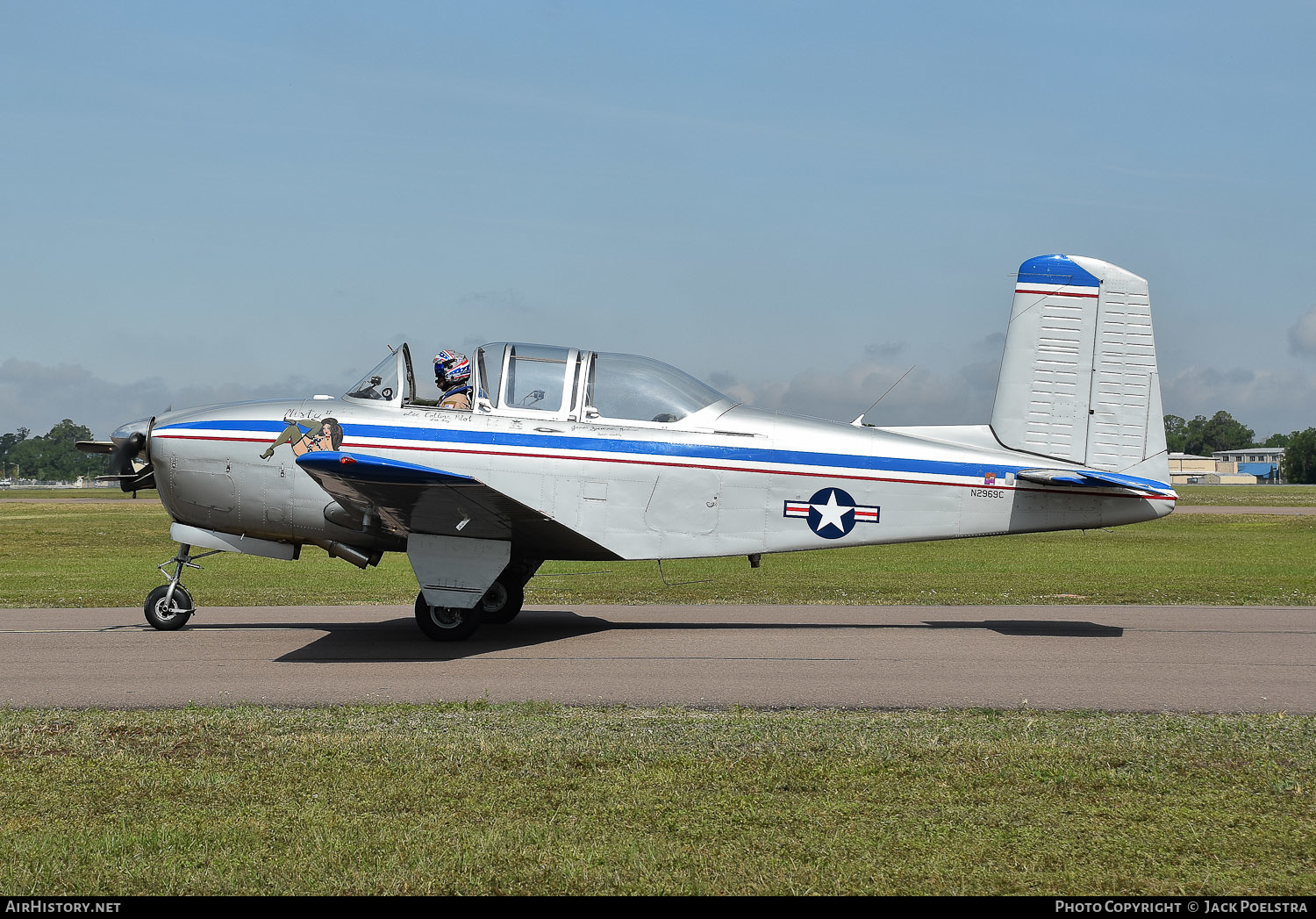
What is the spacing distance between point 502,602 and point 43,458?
648 feet

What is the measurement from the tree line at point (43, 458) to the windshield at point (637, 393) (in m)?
170

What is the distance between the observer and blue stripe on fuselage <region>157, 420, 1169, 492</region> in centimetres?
1040

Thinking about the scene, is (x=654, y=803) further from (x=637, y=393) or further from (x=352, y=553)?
(x=352, y=553)

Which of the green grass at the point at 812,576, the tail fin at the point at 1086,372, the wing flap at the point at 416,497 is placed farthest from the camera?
the green grass at the point at 812,576

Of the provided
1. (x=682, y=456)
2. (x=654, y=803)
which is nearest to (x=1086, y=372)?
(x=682, y=456)

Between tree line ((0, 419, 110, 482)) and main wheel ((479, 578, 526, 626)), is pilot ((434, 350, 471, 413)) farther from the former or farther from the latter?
tree line ((0, 419, 110, 482))

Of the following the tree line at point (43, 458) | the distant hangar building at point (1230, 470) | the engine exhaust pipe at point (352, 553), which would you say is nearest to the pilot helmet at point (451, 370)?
the engine exhaust pipe at point (352, 553)

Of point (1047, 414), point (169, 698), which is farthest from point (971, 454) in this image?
point (169, 698)

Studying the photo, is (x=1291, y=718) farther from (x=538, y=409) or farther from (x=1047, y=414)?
(x=538, y=409)

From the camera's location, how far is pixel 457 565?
33.6ft

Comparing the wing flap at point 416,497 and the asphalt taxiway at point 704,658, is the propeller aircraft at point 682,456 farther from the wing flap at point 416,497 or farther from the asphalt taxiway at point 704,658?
the asphalt taxiway at point 704,658

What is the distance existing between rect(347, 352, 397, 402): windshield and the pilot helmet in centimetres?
43

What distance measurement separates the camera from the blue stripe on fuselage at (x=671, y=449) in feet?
34.1

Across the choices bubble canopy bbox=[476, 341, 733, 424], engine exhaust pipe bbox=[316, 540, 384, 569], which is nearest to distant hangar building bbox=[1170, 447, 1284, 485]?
bubble canopy bbox=[476, 341, 733, 424]
